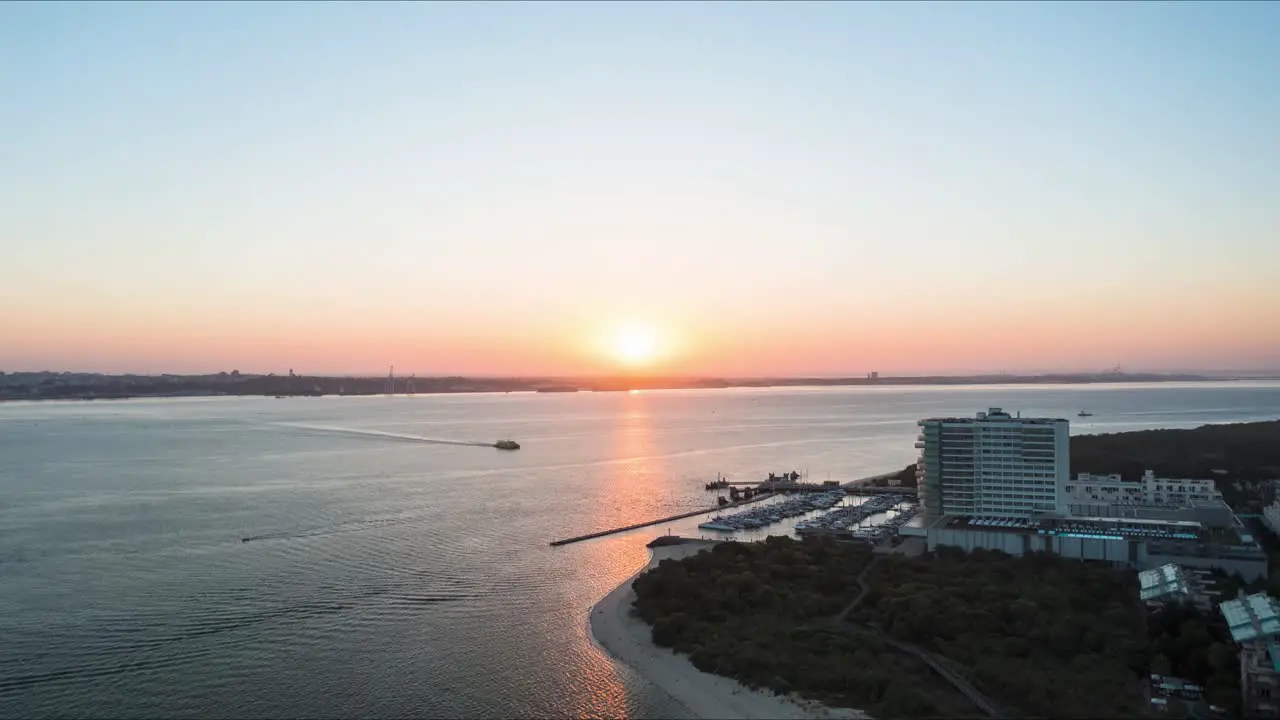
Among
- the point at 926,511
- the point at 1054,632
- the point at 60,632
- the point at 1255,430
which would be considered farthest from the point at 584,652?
the point at 1255,430

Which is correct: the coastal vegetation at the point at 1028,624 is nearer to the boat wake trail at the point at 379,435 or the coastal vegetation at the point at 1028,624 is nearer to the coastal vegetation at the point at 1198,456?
the coastal vegetation at the point at 1198,456

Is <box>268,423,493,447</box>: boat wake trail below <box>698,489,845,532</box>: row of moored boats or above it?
above

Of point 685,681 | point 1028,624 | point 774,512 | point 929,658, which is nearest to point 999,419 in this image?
point 774,512

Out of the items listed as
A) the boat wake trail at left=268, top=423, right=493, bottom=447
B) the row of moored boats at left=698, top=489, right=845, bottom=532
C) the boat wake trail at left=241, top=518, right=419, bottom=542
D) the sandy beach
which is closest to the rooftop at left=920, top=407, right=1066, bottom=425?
the row of moored boats at left=698, top=489, right=845, bottom=532

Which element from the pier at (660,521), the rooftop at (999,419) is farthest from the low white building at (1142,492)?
the pier at (660,521)

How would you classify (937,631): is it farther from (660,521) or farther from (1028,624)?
(660,521)

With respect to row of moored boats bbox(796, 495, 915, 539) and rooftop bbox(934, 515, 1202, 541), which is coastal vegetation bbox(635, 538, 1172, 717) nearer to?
rooftop bbox(934, 515, 1202, 541)

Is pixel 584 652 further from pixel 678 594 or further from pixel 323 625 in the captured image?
pixel 323 625

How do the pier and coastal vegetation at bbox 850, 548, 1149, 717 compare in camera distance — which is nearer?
coastal vegetation at bbox 850, 548, 1149, 717
